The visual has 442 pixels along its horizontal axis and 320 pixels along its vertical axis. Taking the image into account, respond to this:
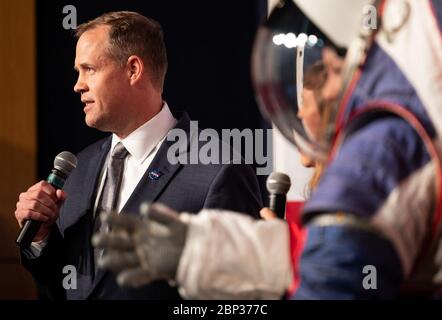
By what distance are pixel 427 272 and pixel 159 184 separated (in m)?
0.99

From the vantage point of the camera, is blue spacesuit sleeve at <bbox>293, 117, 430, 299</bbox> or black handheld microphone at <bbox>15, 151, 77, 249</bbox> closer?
blue spacesuit sleeve at <bbox>293, 117, 430, 299</bbox>

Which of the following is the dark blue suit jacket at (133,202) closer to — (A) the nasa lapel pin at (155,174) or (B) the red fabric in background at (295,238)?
(A) the nasa lapel pin at (155,174)

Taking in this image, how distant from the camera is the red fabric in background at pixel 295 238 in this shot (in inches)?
43.5

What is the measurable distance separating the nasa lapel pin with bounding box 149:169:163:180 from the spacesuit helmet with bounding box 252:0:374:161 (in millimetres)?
776

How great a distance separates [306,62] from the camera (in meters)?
1.23

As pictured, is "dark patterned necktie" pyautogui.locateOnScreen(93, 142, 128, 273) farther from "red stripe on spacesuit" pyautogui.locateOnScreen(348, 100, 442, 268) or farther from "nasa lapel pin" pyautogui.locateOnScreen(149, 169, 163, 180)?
"red stripe on spacesuit" pyautogui.locateOnScreen(348, 100, 442, 268)

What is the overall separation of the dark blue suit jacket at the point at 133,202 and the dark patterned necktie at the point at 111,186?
0.08 ft

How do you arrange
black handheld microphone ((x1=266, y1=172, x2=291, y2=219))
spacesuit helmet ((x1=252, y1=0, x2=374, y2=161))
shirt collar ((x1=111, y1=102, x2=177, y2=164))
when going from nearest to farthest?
spacesuit helmet ((x1=252, y1=0, x2=374, y2=161)) < black handheld microphone ((x1=266, y1=172, x2=291, y2=219)) < shirt collar ((x1=111, y1=102, x2=177, y2=164))

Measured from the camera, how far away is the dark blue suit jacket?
76.5 inches

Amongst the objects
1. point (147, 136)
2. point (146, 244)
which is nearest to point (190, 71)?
point (147, 136)

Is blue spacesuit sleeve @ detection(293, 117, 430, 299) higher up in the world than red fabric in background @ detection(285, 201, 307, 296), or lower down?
higher up

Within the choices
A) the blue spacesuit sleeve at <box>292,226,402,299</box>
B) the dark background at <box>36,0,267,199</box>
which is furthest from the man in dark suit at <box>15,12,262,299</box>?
the blue spacesuit sleeve at <box>292,226,402,299</box>

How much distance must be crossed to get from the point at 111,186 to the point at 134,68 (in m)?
0.41

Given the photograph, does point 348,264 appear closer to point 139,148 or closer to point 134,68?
point 139,148
